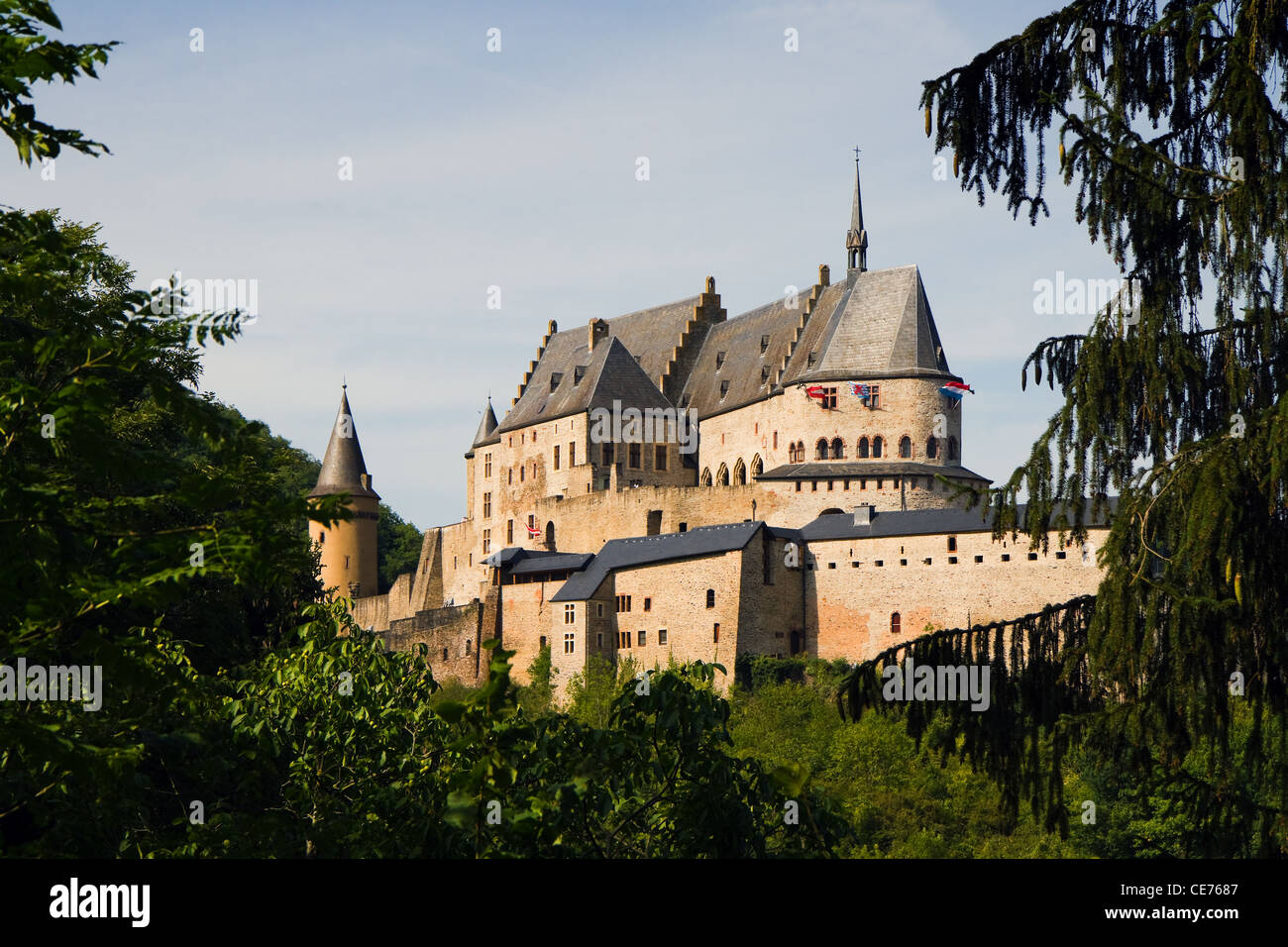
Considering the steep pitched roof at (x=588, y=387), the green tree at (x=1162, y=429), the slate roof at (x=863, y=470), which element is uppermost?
the steep pitched roof at (x=588, y=387)

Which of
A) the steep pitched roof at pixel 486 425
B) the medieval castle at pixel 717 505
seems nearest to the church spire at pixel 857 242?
the medieval castle at pixel 717 505

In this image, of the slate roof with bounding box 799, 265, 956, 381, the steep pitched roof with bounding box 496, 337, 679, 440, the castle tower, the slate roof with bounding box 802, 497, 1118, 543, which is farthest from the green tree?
the castle tower

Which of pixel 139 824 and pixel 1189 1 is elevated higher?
pixel 1189 1

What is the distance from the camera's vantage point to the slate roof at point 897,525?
53312 millimetres

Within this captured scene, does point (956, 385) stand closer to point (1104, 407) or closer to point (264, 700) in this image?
point (264, 700)

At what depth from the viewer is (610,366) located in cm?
7600

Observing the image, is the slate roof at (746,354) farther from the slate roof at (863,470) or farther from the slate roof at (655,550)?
the slate roof at (655,550)

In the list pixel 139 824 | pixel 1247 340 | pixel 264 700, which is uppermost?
pixel 1247 340

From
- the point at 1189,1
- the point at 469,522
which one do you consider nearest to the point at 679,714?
the point at 1189,1

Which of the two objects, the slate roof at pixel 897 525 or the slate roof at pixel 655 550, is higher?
the slate roof at pixel 897 525

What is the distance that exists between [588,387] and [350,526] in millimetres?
13012

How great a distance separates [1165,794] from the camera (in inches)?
355

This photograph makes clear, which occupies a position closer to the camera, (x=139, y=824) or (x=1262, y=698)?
(x=1262, y=698)

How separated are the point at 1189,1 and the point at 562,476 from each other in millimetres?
63696
